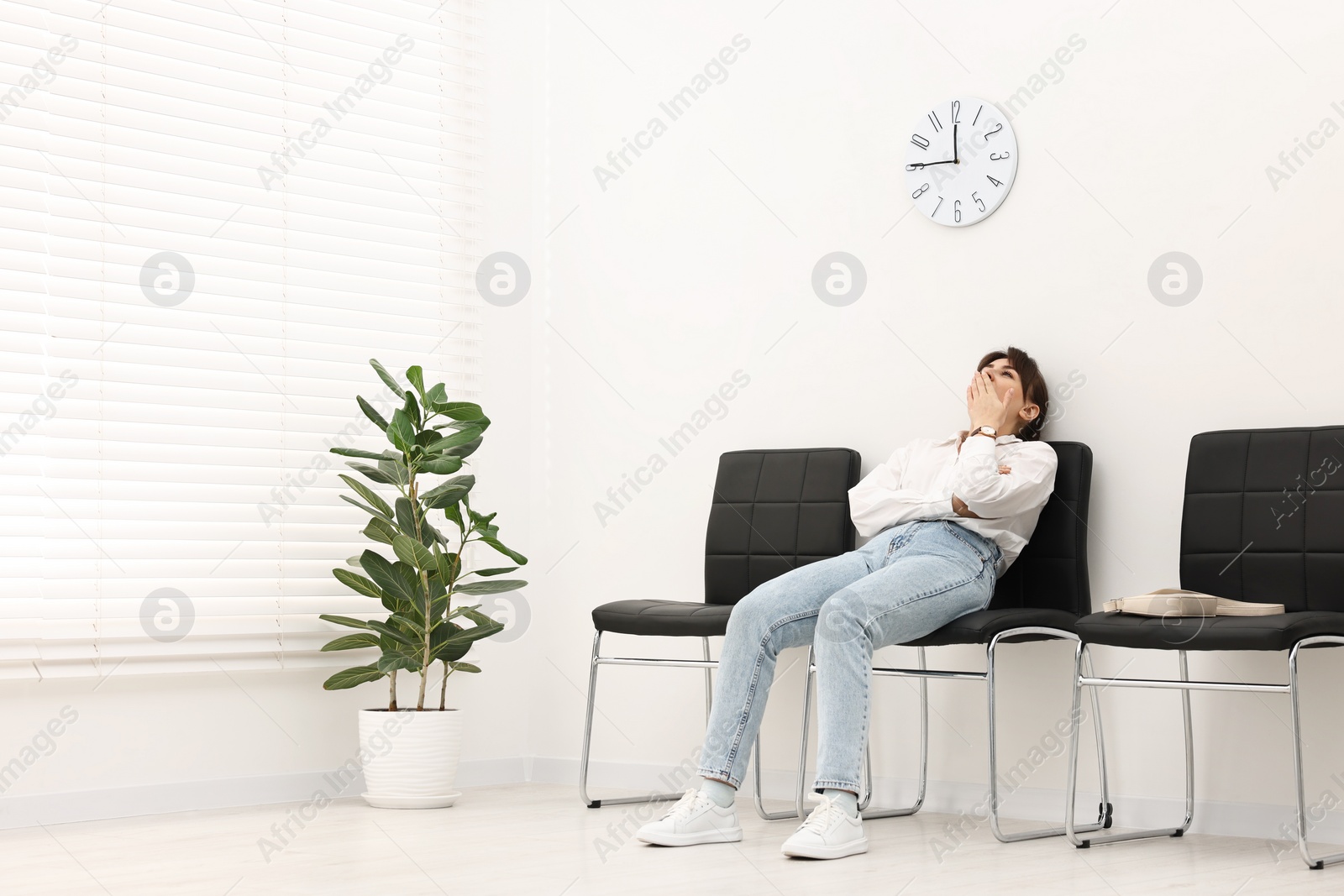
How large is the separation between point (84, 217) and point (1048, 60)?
2444 mm

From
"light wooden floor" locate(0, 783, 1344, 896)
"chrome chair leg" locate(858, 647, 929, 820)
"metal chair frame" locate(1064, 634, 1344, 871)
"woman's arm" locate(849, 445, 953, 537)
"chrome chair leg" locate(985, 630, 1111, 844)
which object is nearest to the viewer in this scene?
"light wooden floor" locate(0, 783, 1344, 896)

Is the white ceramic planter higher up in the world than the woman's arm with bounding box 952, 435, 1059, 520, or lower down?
lower down

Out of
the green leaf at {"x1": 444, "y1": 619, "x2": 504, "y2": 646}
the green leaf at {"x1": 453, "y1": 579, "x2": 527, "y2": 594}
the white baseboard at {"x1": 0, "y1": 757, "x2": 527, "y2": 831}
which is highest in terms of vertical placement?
the green leaf at {"x1": 453, "y1": 579, "x2": 527, "y2": 594}

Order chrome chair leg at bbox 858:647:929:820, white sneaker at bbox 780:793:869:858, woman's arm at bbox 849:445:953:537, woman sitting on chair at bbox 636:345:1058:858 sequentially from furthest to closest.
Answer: chrome chair leg at bbox 858:647:929:820, woman's arm at bbox 849:445:953:537, woman sitting on chair at bbox 636:345:1058:858, white sneaker at bbox 780:793:869:858

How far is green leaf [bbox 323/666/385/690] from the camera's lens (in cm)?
343

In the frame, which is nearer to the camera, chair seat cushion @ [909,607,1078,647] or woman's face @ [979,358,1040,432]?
chair seat cushion @ [909,607,1078,647]

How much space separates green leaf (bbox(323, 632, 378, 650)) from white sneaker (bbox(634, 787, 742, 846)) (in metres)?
1.11

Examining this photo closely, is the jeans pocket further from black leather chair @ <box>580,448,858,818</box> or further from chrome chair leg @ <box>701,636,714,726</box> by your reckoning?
chrome chair leg @ <box>701,636,714,726</box>

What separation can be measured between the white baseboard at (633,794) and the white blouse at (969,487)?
22.9 inches

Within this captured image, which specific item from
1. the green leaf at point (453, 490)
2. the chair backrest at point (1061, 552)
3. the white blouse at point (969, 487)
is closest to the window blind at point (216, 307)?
the green leaf at point (453, 490)

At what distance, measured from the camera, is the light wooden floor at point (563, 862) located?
7.38 ft

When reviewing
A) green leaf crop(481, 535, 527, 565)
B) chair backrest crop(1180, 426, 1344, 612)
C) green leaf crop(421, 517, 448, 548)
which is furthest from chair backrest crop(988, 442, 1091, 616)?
green leaf crop(421, 517, 448, 548)

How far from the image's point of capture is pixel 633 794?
12.1 feet

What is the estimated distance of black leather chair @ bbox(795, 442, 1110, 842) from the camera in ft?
8.91
